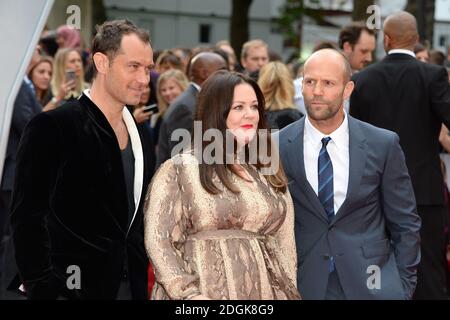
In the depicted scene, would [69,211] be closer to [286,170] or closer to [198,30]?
[286,170]

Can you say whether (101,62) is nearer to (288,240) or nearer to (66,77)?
(288,240)

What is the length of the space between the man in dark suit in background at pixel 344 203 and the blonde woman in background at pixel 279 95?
308cm

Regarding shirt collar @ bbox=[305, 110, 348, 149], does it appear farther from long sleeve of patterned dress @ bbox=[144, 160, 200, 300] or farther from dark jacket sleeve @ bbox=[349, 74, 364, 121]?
dark jacket sleeve @ bbox=[349, 74, 364, 121]

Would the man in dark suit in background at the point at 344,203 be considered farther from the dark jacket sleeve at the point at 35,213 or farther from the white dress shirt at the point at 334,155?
the dark jacket sleeve at the point at 35,213

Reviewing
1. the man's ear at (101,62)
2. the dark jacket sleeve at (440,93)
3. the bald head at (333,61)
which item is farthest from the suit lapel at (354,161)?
the dark jacket sleeve at (440,93)

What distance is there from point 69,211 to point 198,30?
64.1m

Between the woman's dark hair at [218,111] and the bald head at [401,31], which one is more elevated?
the bald head at [401,31]

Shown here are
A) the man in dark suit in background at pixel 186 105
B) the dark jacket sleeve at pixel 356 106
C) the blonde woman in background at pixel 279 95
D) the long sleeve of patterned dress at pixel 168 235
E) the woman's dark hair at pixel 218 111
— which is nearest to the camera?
the long sleeve of patterned dress at pixel 168 235

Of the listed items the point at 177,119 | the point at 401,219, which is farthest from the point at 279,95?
the point at 401,219

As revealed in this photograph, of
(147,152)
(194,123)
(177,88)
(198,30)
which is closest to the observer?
(194,123)

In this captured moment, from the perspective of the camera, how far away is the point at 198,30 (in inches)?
2670

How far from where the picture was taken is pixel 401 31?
7.52m

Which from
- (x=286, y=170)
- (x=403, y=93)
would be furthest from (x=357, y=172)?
(x=403, y=93)

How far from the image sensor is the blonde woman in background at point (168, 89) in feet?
33.6
